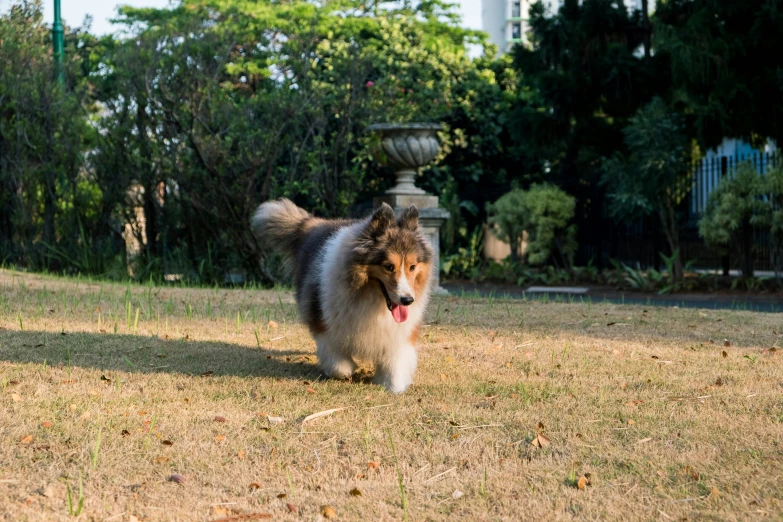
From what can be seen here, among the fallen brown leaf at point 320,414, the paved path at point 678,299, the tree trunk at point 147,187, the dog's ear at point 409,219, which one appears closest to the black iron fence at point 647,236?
the paved path at point 678,299

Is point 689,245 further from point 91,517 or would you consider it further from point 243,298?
point 91,517

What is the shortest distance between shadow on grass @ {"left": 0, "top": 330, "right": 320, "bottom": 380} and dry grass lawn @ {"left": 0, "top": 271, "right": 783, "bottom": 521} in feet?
0.08

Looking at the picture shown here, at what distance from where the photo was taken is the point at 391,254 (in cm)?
489

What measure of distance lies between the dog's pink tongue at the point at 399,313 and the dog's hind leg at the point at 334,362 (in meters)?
0.52

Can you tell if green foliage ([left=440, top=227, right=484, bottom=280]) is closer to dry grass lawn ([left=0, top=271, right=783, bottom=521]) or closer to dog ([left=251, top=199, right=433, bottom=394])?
dry grass lawn ([left=0, top=271, right=783, bottom=521])

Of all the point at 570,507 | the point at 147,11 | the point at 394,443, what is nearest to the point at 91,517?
the point at 394,443

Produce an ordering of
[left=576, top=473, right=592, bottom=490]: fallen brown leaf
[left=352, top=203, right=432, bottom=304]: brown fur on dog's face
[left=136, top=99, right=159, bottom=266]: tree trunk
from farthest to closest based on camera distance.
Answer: [left=136, top=99, right=159, bottom=266]: tree trunk < [left=352, top=203, right=432, bottom=304]: brown fur on dog's face < [left=576, top=473, right=592, bottom=490]: fallen brown leaf

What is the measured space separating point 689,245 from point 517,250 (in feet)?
10.9

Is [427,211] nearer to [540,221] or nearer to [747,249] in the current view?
[540,221]

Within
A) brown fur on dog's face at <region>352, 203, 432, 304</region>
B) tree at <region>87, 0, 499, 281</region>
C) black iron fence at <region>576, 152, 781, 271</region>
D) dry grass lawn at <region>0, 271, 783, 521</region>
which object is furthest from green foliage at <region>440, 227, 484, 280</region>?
brown fur on dog's face at <region>352, 203, 432, 304</region>

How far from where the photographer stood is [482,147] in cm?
2091

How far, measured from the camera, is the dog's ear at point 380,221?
5002mm

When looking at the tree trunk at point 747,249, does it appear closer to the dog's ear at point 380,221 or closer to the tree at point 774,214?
the tree at point 774,214

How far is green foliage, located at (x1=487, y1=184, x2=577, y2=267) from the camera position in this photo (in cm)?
1633
